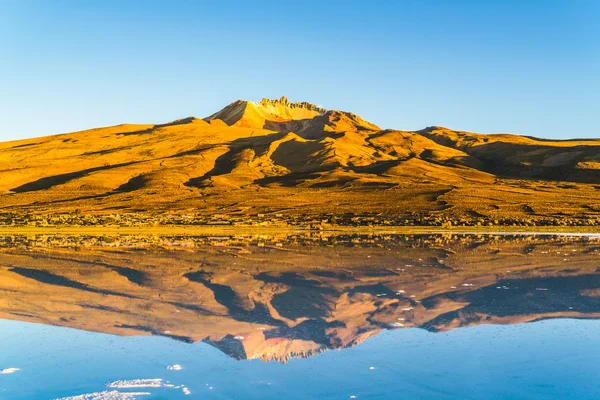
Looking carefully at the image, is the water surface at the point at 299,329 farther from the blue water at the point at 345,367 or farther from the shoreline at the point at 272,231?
the shoreline at the point at 272,231

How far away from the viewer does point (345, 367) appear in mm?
13977

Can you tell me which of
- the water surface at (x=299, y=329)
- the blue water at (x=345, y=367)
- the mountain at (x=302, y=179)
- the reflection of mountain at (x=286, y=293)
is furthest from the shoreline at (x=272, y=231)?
the blue water at (x=345, y=367)

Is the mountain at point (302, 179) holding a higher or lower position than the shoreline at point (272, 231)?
higher

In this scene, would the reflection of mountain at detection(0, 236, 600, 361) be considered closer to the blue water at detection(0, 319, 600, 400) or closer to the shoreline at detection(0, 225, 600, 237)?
the blue water at detection(0, 319, 600, 400)

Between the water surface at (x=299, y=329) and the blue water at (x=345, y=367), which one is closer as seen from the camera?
the blue water at (x=345, y=367)

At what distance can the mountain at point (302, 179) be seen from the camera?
103312mm

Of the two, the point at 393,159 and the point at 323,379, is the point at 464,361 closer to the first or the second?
the point at 323,379

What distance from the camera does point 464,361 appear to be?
14398mm

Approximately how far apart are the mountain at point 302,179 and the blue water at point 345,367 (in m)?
72.3

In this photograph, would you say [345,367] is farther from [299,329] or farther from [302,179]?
[302,179]

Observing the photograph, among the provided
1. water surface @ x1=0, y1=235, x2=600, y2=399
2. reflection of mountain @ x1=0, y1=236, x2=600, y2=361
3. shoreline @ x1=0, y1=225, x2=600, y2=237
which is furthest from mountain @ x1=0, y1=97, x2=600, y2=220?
water surface @ x1=0, y1=235, x2=600, y2=399

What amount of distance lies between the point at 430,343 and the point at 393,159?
16813cm

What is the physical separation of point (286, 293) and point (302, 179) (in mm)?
125375

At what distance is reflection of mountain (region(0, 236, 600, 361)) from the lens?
57.6 ft
